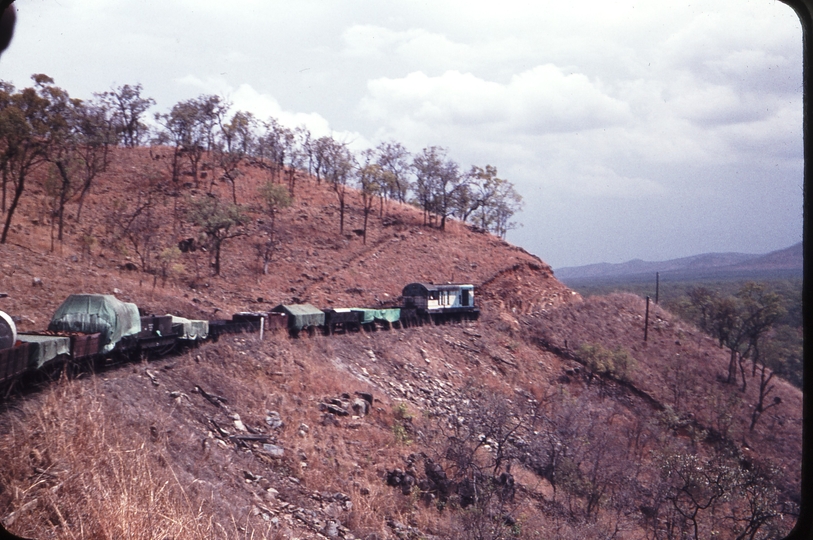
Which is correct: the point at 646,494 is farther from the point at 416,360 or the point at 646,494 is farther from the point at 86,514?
the point at 86,514

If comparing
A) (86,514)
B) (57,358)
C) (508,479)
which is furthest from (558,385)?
(86,514)

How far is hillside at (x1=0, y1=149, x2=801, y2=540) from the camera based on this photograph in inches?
254

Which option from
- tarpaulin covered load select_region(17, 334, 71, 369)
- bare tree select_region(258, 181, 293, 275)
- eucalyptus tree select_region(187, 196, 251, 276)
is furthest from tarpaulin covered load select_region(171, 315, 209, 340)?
bare tree select_region(258, 181, 293, 275)

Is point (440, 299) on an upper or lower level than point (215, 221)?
lower

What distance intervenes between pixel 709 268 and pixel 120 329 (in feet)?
306

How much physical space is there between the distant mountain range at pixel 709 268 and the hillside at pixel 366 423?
640 cm

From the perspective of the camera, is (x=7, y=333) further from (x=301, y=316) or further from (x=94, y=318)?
(x=301, y=316)

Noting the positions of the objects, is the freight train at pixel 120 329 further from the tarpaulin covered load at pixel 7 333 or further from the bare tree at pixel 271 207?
the bare tree at pixel 271 207

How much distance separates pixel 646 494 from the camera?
49.5 ft

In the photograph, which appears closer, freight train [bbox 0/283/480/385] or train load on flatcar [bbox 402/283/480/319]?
freight train [bbox 0/283/480/385]

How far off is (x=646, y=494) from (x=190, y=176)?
132ft

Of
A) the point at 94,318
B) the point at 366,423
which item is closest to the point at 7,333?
the point at 94,318

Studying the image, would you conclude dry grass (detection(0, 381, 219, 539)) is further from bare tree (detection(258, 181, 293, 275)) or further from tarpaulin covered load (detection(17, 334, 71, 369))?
bare tree (detection(258, 181, 293, 275))

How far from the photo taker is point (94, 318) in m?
12.3
